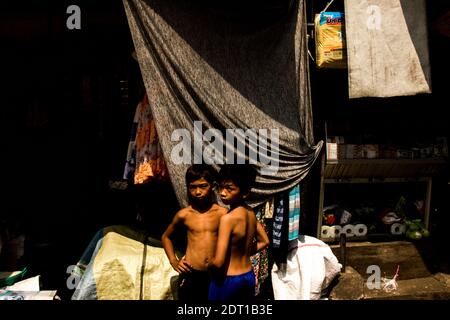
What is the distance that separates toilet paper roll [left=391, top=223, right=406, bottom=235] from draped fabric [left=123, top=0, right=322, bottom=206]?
2.32 m

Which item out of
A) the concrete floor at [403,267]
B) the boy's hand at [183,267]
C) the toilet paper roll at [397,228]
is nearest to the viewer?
the boy's hand at [183,267]

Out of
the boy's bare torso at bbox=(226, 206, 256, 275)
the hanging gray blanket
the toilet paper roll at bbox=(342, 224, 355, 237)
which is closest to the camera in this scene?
the boy's bare torso at bbox=(226, 206, 256, 275)

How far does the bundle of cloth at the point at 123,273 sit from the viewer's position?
339 cm

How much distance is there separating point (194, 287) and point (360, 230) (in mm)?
2968

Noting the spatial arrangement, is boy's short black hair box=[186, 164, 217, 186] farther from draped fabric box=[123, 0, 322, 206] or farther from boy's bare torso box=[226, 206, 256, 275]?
boy's bare torso box=[226, 206, 256, 275]

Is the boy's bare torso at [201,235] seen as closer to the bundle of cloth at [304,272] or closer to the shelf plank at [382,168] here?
the bundle of cloth at [304,272]

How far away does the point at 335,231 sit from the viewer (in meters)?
4.98

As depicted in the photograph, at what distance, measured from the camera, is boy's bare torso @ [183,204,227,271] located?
10.9 ft

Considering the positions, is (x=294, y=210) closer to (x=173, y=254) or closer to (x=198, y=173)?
(x=198, y=173)

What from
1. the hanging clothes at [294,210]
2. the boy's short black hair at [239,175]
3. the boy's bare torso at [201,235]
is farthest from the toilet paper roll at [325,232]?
the boy's bare torso at [201,235]

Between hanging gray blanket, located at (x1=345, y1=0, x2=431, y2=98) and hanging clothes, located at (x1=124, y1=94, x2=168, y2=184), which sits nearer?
hanging clothes, located at (x1=124, y1=94, x2=168, y2=184)

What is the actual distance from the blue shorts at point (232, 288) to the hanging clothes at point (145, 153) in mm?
1264

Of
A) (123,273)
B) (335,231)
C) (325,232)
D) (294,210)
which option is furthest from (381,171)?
(123,273)

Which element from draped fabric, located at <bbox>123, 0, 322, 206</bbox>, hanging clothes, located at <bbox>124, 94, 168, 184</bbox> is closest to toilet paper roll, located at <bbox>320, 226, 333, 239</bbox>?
draped fabric, located at <bbox>123, 0, 322, 206</bbox>
